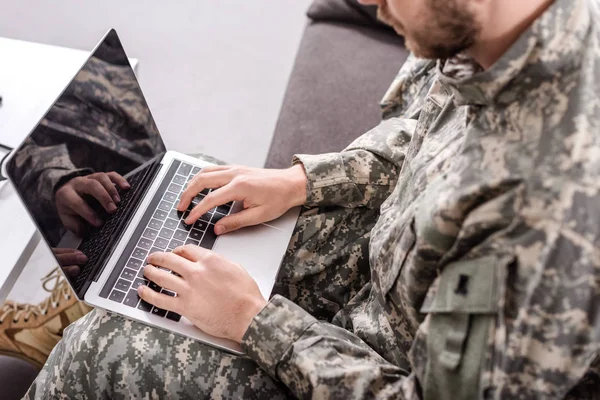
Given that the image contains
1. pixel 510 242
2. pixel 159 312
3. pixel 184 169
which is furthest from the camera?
pixel 184 169

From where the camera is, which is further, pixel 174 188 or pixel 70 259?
pixel 174 188

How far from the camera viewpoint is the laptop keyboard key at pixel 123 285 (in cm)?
95

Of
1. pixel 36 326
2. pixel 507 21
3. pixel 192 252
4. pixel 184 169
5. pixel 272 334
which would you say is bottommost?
pixel 36 326

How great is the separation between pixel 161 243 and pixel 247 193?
176 mm

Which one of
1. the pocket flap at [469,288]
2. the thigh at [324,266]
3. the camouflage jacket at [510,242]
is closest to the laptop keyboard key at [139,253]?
the thigh at [324,266]

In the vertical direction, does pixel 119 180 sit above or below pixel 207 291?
above

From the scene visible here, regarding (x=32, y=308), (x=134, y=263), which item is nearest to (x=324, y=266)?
(x=134, y=263)

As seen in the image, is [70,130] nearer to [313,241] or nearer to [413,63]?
[313,241]

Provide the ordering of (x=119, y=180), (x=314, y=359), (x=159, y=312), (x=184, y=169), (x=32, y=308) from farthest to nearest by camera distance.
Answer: (x=32, y=308), (x=184, y=169), (x=119, y=180), (x=159, y=312), (x=314, y=359)

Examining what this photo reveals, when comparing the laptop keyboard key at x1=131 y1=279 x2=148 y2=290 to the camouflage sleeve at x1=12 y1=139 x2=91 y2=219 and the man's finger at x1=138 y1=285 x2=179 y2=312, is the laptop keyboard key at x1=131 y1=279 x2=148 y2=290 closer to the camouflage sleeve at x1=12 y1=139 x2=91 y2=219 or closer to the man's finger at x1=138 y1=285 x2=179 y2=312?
the man's finger at x1=138 y1=285 x2=179 y2=312

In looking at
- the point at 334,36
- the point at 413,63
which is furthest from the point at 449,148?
the point at 334,36

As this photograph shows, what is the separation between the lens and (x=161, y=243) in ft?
3.37

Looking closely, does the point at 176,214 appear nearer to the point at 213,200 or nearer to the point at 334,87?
the point at 213,200

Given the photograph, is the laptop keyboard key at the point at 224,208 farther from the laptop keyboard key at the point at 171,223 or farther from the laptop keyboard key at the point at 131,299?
the laptop keyboard key at the point at 131,299
